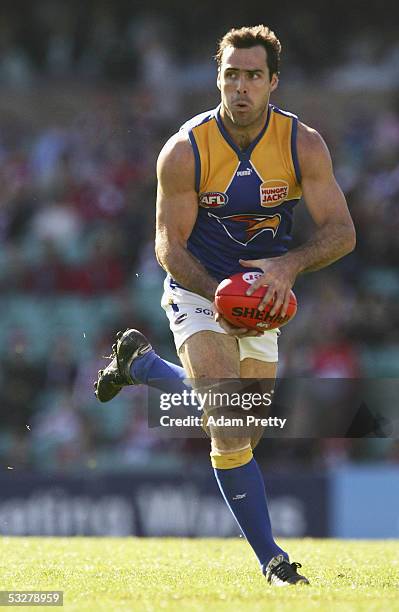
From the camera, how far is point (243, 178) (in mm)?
6734

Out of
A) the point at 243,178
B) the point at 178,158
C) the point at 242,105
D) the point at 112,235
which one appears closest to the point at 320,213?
the point at 243,178

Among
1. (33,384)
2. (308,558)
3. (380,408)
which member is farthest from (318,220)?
(33,384)

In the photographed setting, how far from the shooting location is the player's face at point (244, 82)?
657cm

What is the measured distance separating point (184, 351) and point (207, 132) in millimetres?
1206

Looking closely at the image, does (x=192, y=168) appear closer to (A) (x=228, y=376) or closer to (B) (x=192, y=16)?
(A) (x=228, y=376)

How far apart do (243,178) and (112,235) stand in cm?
910

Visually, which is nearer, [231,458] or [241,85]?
[231,458]

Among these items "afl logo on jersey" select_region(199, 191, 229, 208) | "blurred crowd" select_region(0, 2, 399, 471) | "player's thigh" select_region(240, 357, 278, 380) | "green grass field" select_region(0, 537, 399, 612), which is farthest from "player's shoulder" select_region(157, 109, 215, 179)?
"blurred crowd" select_region(0, 2, 399, 471)

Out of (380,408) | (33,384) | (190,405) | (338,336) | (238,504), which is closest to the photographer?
(238,504)

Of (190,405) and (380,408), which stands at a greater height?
(190,405)

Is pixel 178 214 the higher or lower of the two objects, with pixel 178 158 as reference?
lower

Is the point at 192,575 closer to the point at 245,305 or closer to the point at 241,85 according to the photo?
the point at 245,305

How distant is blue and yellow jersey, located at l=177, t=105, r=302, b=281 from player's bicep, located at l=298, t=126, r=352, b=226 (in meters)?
0.07

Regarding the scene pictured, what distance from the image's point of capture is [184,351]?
22.0 feet
